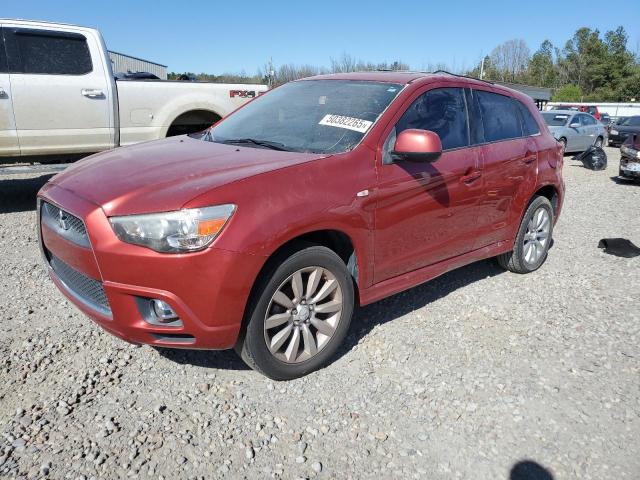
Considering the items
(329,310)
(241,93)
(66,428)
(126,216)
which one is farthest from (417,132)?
(241,93)

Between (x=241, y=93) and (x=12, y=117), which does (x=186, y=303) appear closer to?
(x=12, y=117)

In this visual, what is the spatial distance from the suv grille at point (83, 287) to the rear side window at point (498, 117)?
310 cm

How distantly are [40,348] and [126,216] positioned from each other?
4.56ft

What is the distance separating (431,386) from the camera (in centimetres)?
315

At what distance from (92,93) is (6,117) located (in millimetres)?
1031

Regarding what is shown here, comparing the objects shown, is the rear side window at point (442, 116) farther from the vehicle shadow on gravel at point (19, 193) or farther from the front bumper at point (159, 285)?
the vehicle shadow on gravel at point (19, 193)

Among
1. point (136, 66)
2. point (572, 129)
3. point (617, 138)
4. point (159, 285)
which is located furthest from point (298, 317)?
point (617, 138)

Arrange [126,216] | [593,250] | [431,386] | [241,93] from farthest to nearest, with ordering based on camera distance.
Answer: [241,93]
[593,250]
[431,386]
[126,216]

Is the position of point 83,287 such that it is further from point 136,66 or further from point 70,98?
point 136,66

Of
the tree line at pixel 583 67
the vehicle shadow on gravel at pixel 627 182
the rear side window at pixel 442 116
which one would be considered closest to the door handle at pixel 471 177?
the rear side window at pixel 442 116

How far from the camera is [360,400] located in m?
2.99

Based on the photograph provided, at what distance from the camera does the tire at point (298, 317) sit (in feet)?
9.36

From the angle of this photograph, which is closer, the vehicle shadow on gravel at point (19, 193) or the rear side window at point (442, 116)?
the rear side window at point (442, 116)

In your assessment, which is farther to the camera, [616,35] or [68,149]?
[616,35]
